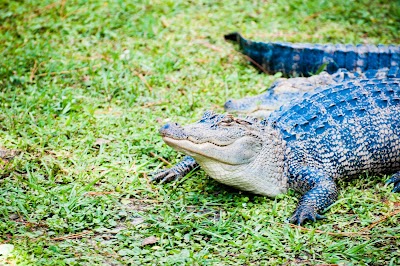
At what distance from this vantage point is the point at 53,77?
20.6 feet

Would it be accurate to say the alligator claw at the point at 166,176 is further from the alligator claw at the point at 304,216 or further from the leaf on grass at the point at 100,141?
the alligator claw at the point at 304,216

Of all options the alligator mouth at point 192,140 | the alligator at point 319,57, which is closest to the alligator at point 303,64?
the alligator at point 319,57

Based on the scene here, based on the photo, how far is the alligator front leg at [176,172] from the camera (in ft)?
15.6

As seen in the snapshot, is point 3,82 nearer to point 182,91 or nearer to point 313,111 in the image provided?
point 182,91

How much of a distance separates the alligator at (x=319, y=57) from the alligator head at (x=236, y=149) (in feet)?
6.80

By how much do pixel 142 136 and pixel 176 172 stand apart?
2.14 feet

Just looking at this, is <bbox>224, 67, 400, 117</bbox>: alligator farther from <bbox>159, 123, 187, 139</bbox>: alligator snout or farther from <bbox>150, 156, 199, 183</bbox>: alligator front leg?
<bbox>159, 123, 187, 139</bbox>: alligator snout

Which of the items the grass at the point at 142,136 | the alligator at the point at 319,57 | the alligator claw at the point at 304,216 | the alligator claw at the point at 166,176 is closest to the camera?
the grass at the point at 142,136

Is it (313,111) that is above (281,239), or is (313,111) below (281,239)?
above

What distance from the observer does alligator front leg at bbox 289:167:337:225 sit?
13.7 feet

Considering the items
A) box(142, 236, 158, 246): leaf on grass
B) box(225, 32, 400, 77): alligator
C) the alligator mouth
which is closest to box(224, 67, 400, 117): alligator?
box(225, 32, 400, 77): alligator

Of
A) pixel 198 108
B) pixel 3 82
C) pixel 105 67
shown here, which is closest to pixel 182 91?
pixel 198 108

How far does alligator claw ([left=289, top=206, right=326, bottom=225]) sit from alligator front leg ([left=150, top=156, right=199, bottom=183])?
101 cm

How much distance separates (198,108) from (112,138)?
1.00m
